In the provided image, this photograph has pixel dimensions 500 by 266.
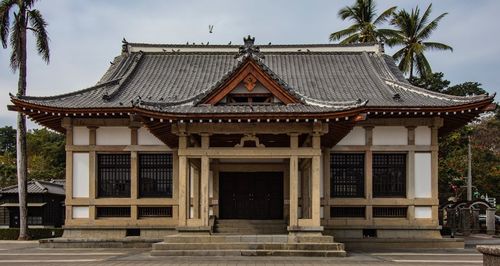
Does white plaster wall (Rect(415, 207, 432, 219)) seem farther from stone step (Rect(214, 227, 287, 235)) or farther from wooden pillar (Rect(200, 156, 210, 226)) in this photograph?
wooden pillar (Rect(200, 156, 210, 226))

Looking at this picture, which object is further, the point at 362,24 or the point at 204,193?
the point at 362,24

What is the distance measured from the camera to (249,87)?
20.4 meters

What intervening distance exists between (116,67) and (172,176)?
7.53 metres

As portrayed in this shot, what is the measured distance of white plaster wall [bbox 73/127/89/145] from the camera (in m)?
23.3

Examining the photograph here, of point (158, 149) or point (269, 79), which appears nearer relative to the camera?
point (269, 79)

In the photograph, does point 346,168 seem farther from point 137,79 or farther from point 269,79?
point 137,79

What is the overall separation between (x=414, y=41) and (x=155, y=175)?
26407mm

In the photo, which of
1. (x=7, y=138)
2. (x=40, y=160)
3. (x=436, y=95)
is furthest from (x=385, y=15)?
(x=7, y=138)

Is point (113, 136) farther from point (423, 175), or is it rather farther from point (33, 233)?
point (423, 175)

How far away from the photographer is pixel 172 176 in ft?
76.2

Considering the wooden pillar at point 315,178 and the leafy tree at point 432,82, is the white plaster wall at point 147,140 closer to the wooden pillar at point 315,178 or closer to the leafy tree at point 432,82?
the wooden pillar at point 315,178

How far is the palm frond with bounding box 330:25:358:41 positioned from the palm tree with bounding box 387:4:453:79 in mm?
3707

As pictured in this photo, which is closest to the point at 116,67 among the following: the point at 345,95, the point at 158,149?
the point at 158,149

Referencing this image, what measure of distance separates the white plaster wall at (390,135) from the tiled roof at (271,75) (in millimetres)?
1220
